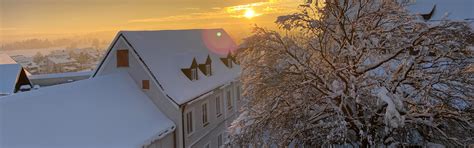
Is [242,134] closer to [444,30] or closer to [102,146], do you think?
[102,146]

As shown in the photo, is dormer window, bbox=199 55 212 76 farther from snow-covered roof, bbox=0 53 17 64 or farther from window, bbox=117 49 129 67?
snow-covered roof, bbox=0 53 17 64

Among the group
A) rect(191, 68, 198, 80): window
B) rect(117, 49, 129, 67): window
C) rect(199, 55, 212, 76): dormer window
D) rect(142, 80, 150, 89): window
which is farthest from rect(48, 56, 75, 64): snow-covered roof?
rect(142, 80, 150, 89): window

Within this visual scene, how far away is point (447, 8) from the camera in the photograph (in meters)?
22.2

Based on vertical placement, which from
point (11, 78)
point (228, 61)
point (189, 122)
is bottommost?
point (189, 122)

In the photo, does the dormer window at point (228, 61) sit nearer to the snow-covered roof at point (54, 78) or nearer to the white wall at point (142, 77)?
the white wall at point (142, 77)

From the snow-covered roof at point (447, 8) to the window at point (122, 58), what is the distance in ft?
47.1

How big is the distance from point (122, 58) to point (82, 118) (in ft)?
16.9

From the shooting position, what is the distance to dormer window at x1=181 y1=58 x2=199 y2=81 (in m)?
20.2

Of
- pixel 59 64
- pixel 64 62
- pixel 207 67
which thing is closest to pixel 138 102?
pixel 207 67

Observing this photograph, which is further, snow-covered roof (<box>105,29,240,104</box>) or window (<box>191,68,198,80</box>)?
window (<box>191,68,198,80</box>)

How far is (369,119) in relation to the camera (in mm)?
10281

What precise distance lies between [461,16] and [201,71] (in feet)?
44.9

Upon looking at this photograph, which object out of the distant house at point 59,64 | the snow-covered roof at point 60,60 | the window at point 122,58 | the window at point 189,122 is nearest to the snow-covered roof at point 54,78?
the snow-covered roof at point 60,60

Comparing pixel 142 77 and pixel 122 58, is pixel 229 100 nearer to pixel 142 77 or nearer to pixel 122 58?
pixel 142 77
